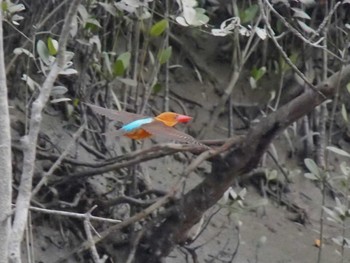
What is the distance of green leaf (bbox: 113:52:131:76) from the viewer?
10.6 feet

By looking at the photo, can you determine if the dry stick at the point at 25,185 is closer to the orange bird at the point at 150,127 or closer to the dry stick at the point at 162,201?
the orange bird at the point at 150,127

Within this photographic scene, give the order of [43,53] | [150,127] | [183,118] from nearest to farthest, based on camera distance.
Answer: [150,127], [183,118], [43,53]

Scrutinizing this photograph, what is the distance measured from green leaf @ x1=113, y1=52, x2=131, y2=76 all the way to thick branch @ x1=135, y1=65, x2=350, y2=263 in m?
0.53

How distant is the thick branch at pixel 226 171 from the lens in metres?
2.74

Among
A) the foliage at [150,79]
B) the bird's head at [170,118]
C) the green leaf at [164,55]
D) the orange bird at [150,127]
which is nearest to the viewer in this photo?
the orange bird at [150,127]

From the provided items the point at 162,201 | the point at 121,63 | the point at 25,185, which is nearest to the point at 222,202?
the point at 162,201

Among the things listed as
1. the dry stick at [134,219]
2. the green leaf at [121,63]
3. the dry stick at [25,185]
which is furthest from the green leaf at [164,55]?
the dry stick at [25,185]

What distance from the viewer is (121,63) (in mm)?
3252

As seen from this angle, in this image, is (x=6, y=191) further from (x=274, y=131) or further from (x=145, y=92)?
(x=145, y=92)

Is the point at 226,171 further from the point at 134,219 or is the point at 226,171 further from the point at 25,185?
the point at 25,185

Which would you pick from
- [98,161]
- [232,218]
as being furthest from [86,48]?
[232,218]

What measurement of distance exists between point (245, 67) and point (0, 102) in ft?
8.71

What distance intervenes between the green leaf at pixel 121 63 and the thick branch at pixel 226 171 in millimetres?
531

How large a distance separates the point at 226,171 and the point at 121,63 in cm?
59
